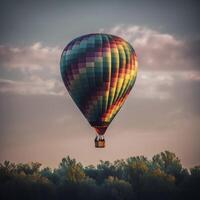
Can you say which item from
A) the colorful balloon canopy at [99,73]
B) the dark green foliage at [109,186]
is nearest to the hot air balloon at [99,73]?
the colorful balloon canopy at [99,73]

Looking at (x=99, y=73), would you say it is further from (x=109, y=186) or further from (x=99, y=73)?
(x=109, y=186)

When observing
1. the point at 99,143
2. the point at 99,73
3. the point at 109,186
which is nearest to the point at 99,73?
the point at 99,73

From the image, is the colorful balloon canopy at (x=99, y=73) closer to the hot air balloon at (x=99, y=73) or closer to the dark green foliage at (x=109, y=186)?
the hot air balloon at (x=99, y=73)

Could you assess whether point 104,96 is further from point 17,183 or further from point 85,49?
point 17,183

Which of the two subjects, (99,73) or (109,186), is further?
(109,186)

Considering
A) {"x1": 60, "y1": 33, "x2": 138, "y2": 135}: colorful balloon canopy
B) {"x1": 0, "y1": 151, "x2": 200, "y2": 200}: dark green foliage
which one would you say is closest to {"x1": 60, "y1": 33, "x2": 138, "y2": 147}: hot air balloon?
{"x1": 60, "y1": 33, "x2": 138, "y2": 135}: colorful balloon canopy

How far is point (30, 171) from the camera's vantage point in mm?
116500

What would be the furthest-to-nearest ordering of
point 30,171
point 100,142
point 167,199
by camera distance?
1. point 30,171
2. point 167,199
3. point 100,142

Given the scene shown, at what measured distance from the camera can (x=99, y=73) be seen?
7225 cm

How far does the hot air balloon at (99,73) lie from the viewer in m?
72.2

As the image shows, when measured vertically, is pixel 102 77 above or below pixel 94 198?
above

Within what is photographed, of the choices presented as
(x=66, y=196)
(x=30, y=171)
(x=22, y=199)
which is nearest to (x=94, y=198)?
(x=66, y=196)

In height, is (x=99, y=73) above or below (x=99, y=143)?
above

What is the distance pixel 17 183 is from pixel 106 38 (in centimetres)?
3472
